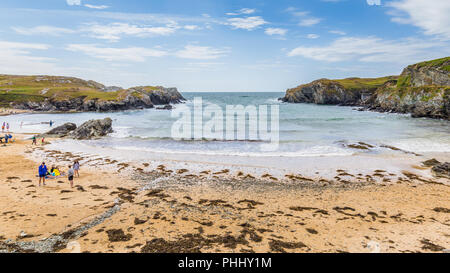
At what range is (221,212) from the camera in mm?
11453

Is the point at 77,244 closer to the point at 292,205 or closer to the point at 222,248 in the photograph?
the point at 222,248

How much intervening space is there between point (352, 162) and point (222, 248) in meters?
17.2

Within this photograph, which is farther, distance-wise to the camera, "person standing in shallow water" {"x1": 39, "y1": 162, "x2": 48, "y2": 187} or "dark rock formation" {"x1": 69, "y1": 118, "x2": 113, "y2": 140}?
"dark rock formation" {"x1": 69, "y1": 118, "x2": 113, "y2": 140}

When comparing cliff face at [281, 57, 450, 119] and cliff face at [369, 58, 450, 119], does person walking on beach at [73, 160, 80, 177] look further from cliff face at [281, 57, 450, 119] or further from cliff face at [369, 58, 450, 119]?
cliff face at [369, 58, 450, 119]

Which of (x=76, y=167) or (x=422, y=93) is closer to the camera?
(x=76, y=167)

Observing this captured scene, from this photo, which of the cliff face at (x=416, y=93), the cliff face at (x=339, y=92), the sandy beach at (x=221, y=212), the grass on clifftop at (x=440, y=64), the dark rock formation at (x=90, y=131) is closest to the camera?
the sandy beach at (x=221, y=212)

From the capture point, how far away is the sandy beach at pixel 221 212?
8641mm

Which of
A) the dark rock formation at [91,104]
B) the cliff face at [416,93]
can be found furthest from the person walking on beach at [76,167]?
the dark rock formation at [91,104]

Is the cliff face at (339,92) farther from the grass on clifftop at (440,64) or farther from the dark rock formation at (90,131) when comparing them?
the dark rock formation at (90,131)

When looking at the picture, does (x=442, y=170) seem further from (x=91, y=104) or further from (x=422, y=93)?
(x=91, y=104)

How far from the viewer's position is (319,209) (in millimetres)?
11930

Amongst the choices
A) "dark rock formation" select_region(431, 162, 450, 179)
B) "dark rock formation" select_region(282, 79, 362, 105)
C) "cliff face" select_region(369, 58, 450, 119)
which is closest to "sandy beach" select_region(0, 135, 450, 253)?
"dark rock formation" select_region(431, 162, 450, 179)

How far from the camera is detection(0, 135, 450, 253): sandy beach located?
864 centimetres

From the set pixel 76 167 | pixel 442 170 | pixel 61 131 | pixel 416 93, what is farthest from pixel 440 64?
pixel 61 131
